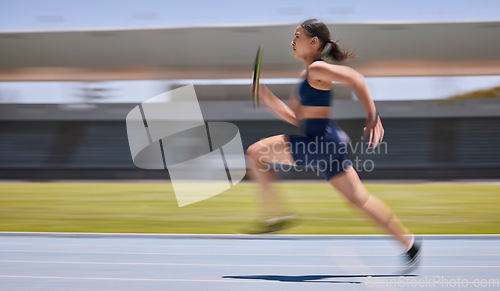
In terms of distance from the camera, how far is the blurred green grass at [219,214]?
658cm

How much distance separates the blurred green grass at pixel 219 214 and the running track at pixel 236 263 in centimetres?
73

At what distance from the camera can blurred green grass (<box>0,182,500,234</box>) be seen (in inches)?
259

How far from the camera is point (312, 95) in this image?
132 inches

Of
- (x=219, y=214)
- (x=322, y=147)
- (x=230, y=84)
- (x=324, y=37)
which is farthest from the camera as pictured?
(x=230, y=84)

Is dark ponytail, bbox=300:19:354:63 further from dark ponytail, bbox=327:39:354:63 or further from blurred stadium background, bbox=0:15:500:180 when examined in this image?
blurred stadium background, bbox=0:15:500:180

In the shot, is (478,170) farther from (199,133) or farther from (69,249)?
(69,249)

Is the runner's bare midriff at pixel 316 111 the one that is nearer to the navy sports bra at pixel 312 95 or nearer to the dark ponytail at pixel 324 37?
the navy sports bra at pixel 312 95

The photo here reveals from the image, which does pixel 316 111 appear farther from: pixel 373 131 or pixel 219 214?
pixel 219 214

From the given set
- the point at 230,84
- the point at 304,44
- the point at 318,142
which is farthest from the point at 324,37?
the point at 230,84

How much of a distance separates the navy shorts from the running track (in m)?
0.67

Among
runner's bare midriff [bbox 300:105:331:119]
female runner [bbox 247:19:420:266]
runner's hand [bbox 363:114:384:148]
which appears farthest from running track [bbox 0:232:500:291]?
runner's bare midriff [bbox 300:105:331:119]

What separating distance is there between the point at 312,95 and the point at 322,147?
30 centimetres

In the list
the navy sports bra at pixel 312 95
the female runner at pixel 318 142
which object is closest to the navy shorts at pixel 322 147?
the female runner at pixel 318 142

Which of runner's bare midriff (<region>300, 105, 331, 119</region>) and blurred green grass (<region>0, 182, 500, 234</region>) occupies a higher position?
runner's bare midriff (<region>300, 105, 331, 119</region>)
